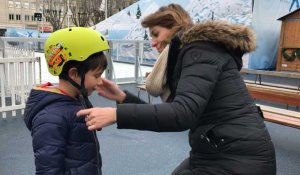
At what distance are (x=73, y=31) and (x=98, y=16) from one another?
48.0 metres

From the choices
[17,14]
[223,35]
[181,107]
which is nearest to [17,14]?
[17,14]

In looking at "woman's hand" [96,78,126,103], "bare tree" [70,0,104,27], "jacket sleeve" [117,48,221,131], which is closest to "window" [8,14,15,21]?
"bare tree" [70,0,104,27]

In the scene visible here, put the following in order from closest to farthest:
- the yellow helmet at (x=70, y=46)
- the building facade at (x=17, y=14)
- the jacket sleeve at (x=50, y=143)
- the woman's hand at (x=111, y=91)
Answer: the jacket sleeve at (x=50, y=143) < the yellow helmet at (x=70, y=46) < the woman's hand at (x=111, y=91) < the building facade at (x=17, y=14)

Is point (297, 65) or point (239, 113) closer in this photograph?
point (239, 113)

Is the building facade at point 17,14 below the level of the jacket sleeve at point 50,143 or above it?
above

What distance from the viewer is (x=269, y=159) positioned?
1.65 metres

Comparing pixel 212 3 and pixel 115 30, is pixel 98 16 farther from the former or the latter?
pixel 212 3

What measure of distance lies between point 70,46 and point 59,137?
47 cm

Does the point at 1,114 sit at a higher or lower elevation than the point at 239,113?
lower

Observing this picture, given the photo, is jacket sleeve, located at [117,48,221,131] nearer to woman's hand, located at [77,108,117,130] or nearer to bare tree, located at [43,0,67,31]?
woman's hand, located at [77,108,117,130]

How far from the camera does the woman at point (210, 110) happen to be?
140 centimetres

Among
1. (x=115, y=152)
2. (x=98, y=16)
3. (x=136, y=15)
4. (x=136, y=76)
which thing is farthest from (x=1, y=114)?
(x=98, y=16)

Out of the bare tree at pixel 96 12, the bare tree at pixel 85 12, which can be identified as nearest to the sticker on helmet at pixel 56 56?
the bare tree at pixel 96 12

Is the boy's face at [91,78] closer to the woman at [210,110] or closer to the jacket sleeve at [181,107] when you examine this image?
the woman at [210,110]
